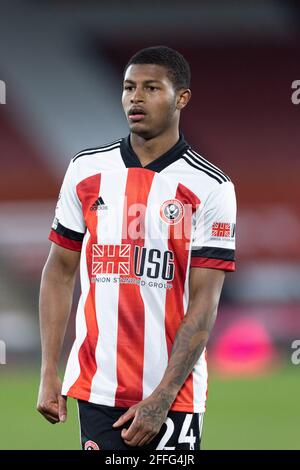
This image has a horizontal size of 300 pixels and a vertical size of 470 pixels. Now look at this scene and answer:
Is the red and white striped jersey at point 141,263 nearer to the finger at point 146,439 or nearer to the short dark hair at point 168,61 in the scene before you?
the finger at point 146,439

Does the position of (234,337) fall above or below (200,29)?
below

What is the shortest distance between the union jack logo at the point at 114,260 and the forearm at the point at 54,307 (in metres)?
0.19

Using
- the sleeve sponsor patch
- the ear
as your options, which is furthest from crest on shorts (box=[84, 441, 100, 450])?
the ear

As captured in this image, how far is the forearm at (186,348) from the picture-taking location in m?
2.97

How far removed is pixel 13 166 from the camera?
49.0 feet

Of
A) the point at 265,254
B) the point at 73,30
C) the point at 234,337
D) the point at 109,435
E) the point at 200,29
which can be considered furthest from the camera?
the point at 73,30

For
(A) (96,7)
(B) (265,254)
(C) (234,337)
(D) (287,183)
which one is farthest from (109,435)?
(A) (96,7)

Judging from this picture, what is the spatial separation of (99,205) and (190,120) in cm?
1220

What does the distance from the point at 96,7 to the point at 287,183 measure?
13.1 ft

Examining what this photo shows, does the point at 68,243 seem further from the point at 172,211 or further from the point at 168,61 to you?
the point at 168,61

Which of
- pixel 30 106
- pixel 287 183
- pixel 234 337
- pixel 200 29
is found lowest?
pixel 234 337

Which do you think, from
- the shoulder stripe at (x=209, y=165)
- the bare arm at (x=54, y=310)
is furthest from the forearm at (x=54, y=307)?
the shoulder stripe at (x=209, y=165)

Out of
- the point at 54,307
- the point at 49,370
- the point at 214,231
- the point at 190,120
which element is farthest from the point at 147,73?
the point at 190,120
